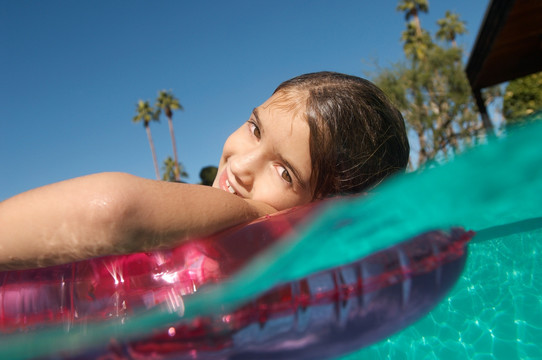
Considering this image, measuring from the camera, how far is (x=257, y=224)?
1.33 meters

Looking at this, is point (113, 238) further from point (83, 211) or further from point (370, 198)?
point (370, 198)

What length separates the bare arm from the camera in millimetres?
980

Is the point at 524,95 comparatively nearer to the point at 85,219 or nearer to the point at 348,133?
the point at 348,133

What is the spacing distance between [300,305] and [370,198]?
59cm

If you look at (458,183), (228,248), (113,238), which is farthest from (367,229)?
(113,238)

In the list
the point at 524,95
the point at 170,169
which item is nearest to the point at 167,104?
the point at 170,169

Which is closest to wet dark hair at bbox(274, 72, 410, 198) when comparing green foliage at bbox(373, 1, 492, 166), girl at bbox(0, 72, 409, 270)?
girl at bbox(0, 72, 409, 270)

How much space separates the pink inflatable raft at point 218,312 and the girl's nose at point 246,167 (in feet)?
2.07

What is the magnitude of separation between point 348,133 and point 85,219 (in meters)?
1.32

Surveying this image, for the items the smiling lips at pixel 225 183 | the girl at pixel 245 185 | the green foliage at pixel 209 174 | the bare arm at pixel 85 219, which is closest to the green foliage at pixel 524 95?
the green foliage at pixel 209 174

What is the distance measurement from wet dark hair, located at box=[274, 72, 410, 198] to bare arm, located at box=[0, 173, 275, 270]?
97cm

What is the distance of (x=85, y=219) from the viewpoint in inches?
38.5

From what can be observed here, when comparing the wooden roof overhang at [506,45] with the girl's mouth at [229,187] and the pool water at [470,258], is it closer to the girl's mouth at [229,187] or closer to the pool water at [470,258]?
the pool water at [470,258]

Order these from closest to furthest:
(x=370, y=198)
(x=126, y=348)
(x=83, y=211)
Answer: (x=83, y=211) < (x=126, y=348) < (x=370, y=198)
